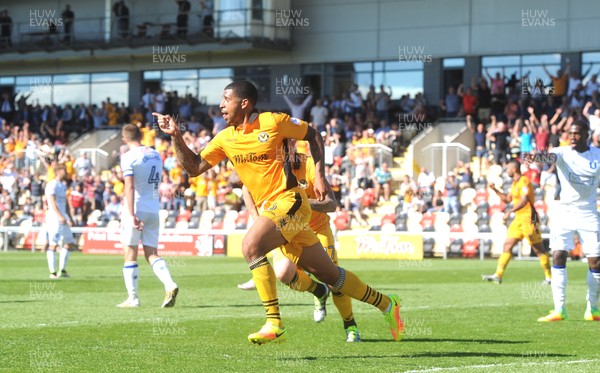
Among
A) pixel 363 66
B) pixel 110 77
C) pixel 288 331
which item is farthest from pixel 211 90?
pixel 288 331

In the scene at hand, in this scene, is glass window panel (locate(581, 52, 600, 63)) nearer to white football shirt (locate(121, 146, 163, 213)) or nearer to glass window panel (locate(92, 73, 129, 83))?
glass window panel (locate(92, 73, 129, 83))

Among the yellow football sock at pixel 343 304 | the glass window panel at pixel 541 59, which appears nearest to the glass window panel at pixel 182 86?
the glass window panel at pixel 541 59

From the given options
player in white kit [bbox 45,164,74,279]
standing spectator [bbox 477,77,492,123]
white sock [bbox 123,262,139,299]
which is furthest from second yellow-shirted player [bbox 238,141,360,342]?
standing spectator [bbox 477,77,492,123]

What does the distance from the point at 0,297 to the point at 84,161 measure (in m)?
28.1

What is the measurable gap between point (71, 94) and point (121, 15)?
532 centimetres

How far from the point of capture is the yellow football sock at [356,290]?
1055cm

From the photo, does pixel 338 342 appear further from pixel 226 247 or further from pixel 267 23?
pixel 267 23

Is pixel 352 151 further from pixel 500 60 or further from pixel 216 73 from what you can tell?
pixel 216 73

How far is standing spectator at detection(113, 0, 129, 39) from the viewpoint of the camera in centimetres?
5144

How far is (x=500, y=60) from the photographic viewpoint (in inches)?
1683

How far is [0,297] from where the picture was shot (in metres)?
17.0

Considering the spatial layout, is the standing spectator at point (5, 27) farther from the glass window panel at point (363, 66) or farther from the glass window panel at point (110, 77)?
the glass window panel at point (363, 66)

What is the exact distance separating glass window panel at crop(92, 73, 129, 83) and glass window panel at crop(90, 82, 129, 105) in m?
0.19

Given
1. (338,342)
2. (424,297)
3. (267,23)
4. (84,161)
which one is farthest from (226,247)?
(338,342)
